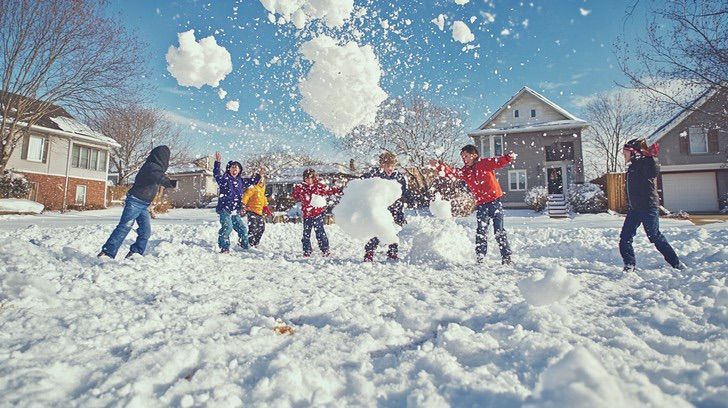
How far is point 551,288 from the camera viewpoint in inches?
117

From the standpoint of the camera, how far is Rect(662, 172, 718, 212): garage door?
26000mm

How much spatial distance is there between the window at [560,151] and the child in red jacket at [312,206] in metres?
28.5

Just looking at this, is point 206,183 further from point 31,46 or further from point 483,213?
point 483,213

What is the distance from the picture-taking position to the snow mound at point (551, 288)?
2.93 m

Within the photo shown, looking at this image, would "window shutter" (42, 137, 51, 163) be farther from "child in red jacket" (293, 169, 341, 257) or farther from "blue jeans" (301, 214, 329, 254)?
"blue jeans" (301, 214, 329, 254)

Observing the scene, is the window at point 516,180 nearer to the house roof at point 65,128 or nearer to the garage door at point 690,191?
the garage door at point 690,191

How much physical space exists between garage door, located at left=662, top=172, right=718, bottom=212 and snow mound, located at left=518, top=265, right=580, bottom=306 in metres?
30.9

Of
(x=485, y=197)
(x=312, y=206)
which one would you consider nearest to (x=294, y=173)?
(x=312, y=206)

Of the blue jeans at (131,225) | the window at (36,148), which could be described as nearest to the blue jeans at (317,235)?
the blue jeans at (131,225)

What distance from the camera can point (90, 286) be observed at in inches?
142

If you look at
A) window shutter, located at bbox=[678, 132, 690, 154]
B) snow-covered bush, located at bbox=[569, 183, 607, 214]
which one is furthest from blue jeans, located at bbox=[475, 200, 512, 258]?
window shutter, located at bbox=[678, 132, 690, 154]

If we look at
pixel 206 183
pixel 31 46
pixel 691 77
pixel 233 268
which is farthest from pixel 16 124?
pixel 206 183

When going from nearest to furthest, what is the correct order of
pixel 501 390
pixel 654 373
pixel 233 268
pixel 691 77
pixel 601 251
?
pixel 501 390, pixel 654 373, pixel 233 268, pixel 601 251, pixel 691 77

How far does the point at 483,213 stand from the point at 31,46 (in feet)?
69.3
